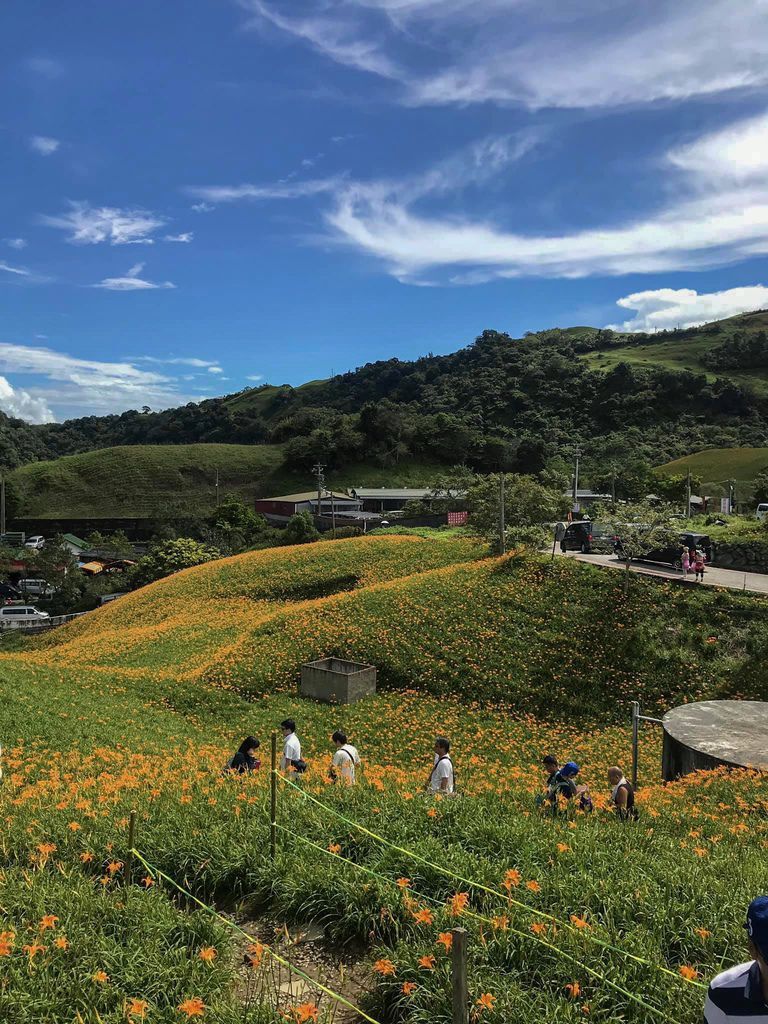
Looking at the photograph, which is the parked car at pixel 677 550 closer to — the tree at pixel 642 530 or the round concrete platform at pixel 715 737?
the tree at pixel 642 530

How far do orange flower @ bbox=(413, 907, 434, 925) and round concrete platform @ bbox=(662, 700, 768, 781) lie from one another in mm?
6760

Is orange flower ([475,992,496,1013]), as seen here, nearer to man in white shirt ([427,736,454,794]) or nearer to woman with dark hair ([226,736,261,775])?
man in white shirt ([427,736,454,794])

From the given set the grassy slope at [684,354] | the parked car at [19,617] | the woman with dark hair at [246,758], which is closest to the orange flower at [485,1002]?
the woman with dark hair at [246,758]

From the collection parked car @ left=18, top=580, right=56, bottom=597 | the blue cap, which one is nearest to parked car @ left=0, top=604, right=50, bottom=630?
parked car @ left=18, top=580, right=56, bottom=597

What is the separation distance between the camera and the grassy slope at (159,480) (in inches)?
3268

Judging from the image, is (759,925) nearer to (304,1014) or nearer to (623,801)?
(304,1014)

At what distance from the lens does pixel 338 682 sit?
1543 cm

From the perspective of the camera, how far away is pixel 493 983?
3488 millimetres

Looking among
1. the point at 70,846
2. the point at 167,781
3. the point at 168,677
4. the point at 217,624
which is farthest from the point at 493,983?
the point at 217,624

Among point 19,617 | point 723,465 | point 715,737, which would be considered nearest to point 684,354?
point 723,465

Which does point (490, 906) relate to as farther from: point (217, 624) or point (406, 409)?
point (406, 409)

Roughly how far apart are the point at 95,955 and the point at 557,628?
14.9 m

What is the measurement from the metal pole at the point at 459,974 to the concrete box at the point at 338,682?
12369 mm

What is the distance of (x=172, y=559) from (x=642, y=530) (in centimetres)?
3063
